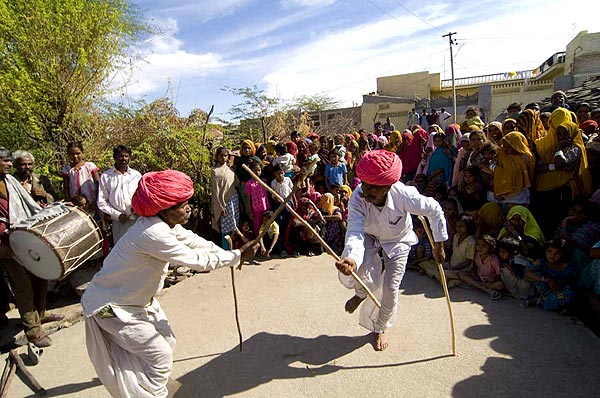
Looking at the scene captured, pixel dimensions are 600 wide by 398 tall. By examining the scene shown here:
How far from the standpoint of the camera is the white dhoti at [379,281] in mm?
3416

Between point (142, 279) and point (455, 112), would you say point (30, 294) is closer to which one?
point (142, 279)

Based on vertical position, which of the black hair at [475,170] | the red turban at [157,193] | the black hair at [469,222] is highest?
the red turban at [157,193]

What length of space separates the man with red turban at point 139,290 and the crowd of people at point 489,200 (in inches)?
36.3

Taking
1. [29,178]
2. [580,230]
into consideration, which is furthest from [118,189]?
[580,230]

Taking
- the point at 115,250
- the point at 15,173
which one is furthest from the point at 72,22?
the point at 115,250

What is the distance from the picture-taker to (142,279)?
256 cm

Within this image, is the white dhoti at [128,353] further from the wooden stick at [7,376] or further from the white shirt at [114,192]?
the white shirt at [114,192]

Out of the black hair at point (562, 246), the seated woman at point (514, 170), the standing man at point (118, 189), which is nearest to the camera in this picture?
the black hair at point (562, 246)

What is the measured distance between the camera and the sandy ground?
118 inches

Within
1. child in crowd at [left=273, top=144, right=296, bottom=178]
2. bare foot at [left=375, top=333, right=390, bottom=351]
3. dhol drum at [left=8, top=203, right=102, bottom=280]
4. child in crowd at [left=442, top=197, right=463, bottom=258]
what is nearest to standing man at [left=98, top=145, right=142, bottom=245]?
dhol drum at [left=8, top=203, right=102, bottom=280]

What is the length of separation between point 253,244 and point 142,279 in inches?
32.7

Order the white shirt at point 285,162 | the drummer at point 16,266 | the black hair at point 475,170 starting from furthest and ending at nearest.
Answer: the white shirt at point 285,162
the black hair at point 475,170
the drummer at point 16,266

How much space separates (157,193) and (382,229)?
196cm

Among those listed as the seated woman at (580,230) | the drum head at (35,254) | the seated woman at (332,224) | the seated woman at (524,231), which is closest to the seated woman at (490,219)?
the seated woman at (524,231)
